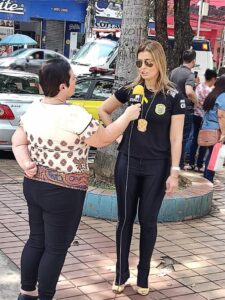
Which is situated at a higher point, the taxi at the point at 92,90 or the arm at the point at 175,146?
the arm at the point at 175,146

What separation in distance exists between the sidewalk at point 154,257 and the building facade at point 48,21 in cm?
2136

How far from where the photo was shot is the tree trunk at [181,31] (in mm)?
8773

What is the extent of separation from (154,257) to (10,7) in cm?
2312

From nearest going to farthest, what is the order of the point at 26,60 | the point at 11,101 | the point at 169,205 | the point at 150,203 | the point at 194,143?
the point at 150,203 < the point at 169,205 < the point at 11,101 < the point at 194,143 < the point at 26,60

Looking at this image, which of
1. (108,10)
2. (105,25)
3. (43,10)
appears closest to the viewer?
(43,10)

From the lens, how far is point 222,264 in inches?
190

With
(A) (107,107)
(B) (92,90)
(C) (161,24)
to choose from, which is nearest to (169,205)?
(A) (107,107)

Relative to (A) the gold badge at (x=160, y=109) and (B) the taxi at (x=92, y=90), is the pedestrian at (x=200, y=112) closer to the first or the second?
(B) the taxi at (x=92, y=90)

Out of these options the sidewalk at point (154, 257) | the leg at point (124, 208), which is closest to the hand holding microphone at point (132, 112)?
the leg at point (124, 208)

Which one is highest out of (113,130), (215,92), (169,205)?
(113,130)

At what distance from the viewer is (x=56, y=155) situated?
10.9ft

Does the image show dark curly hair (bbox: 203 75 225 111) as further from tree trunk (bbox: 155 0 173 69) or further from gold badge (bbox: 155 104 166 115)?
gold badge (bbox: 155 104 166 115)

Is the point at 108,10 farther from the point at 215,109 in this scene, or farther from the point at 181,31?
the point at 215,109

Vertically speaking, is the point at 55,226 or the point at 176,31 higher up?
Result: the point at 176,31
